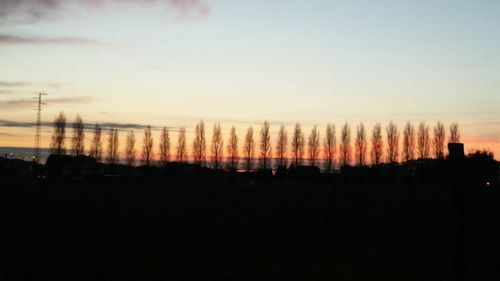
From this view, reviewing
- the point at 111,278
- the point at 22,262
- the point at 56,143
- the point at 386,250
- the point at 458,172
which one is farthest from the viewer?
the point at 56,143

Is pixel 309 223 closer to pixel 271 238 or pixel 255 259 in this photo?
pixel 271 238

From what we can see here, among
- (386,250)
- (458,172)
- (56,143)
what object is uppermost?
(56,143)

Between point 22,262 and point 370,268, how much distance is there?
1170 cm

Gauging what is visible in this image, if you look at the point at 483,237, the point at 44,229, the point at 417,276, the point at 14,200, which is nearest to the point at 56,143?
the point at 14,200

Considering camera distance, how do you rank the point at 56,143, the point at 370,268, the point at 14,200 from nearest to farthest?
1. the point at 370,268
2. the point at 14,200
3. the point at 56,143

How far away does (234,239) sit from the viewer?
89.2 ft

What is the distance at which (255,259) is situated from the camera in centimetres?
2083

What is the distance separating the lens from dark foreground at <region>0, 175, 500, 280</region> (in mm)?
16781

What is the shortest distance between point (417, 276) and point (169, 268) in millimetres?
→ 7964

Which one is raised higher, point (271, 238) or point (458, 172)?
point (458, 172)

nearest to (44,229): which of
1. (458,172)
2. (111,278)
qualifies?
(111,278)

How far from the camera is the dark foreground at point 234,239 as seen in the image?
16781mm

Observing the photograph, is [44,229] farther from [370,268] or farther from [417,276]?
[417,276]

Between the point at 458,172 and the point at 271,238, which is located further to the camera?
the point at 271,238
